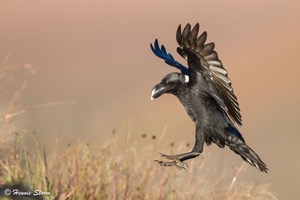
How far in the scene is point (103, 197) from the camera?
7.05 meters

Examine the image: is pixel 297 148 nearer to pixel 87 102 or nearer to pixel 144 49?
pixel 87 102

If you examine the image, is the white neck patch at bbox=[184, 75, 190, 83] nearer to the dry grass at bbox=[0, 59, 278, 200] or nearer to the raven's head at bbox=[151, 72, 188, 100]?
the raven's head at bbox=[151, 72, 188, 100]

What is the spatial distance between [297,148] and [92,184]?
6.21m

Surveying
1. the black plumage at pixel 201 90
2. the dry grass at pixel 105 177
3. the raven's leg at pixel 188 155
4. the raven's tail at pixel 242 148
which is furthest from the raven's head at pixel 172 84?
the dry grass at pixel 105 177

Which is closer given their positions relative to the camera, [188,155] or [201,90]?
[188,155]

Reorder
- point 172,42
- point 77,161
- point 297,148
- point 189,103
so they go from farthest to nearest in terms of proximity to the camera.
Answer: point 172,42, point 297,148, point 77,161, point 189,103

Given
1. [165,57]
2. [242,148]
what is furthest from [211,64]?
[242,148]

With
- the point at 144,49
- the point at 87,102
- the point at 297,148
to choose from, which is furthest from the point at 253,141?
the point at 144,49

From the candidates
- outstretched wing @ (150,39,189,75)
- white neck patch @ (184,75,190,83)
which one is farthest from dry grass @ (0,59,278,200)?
white neck patch @ (184,75,190,83)

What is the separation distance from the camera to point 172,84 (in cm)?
469

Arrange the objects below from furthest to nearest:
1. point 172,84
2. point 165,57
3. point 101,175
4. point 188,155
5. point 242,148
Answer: point 101,175, point 165,57, point 242,148, point 172,84, point 188,155

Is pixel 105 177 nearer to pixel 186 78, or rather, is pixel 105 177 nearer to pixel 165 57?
pixel 165 57

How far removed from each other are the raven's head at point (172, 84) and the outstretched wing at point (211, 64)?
0.12 m

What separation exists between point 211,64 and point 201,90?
0.18m
